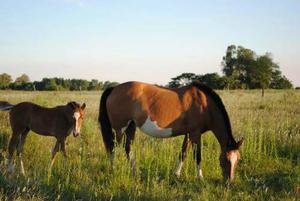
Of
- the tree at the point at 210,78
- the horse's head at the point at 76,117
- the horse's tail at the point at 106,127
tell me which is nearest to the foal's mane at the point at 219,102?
the horse's tail at the point at 106,127

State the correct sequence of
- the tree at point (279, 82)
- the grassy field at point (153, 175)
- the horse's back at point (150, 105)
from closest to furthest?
the grassy field at point (153, 175)
the horse's back at point (150, 105)
the tree at point (279, 82)

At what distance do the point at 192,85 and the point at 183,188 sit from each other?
218 centimetres

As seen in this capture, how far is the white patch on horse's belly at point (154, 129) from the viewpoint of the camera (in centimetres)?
690

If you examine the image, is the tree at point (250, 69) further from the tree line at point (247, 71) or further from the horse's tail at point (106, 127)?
the horse's tail at point (106, 127)

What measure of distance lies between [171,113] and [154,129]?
17.4 inches

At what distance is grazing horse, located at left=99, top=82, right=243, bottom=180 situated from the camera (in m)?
6.76

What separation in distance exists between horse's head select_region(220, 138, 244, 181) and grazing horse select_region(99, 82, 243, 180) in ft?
0.51

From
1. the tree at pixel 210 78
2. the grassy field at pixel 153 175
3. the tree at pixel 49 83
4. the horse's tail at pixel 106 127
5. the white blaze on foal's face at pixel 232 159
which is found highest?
the tree at pixel 210 78

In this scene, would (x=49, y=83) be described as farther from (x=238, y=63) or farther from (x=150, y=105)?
(x=150, y=105)

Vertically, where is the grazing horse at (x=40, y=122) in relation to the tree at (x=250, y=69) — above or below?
below

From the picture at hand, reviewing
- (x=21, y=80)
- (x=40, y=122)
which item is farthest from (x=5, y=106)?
(x=21, y=80)

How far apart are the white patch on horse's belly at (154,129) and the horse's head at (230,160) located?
1.15 meters

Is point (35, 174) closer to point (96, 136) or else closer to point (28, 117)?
point (28, 117)

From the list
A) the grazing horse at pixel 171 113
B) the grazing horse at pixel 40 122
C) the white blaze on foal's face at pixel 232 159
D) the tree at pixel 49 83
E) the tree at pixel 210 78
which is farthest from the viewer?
the tree at pixel 49 83
